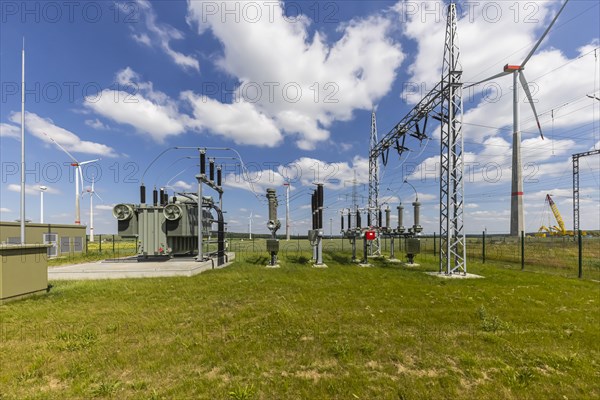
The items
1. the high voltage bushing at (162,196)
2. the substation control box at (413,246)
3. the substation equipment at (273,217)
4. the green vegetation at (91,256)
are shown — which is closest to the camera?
the substation equipment at (273,217)

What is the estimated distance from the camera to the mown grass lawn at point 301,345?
418cm

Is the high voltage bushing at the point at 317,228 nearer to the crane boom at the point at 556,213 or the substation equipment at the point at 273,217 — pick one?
the substation equipment at the point at 273,217

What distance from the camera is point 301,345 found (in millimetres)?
5668

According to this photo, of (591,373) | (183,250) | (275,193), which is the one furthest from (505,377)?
(183,250)

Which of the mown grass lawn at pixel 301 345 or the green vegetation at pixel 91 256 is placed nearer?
the mown grass lawn at pixel 301 345

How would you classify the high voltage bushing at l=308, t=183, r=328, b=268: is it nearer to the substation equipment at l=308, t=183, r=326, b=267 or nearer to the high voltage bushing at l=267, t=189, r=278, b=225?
the substation equipment at l=308, t=183, r=326, b=267

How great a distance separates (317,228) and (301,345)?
504 inches

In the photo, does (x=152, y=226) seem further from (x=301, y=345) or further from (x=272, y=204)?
(x=301, y=345)

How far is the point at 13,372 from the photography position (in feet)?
15.0

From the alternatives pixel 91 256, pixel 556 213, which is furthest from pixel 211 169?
pixel 556 213

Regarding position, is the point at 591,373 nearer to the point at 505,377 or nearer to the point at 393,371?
the point at 505,377

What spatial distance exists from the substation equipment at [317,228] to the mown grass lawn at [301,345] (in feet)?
25.0

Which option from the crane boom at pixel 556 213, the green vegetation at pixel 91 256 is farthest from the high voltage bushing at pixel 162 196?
the crane boom at pixel 556 213

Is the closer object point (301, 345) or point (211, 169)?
point (301, 345)
